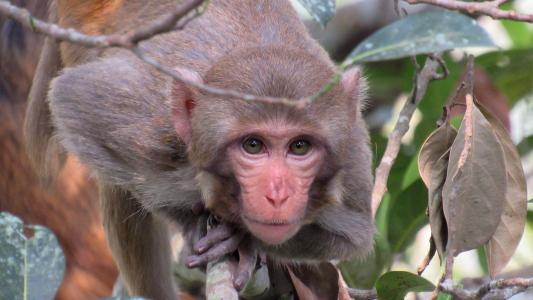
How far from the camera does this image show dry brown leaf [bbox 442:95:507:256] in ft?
10.4

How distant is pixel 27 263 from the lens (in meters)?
2.72

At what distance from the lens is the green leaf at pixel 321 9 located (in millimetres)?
3068

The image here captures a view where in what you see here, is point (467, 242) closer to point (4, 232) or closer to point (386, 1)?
point (4, 232)

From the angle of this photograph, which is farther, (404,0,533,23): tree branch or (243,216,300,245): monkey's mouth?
(243,216,300,245): monkey's mouth

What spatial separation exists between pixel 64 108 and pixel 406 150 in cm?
198

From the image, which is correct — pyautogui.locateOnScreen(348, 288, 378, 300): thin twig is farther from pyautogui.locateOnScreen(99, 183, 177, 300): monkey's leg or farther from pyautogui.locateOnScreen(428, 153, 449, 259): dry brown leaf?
pyautogui.locateOnScreen(99, 183, 177, 300): monkey's leg

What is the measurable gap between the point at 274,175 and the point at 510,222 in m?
0.89

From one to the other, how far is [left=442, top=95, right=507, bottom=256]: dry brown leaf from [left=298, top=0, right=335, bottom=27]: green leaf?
589mm

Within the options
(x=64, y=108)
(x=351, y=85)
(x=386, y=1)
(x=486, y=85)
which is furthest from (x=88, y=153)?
(x=386, y=1)

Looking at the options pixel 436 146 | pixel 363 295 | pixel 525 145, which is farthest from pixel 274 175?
pixel 525 145

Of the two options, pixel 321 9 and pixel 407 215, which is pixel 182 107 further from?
pixel 407 215

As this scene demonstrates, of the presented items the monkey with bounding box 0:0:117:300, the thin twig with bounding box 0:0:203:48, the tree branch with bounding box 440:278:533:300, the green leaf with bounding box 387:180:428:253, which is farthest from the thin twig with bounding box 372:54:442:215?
the monkey with bounding box 0:0:117:300

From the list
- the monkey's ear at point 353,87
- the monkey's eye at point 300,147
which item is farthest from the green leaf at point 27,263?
the monkey's ear at point 353,87

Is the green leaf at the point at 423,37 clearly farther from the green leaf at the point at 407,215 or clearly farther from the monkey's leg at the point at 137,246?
the monkey's leg at the point at 137,246
